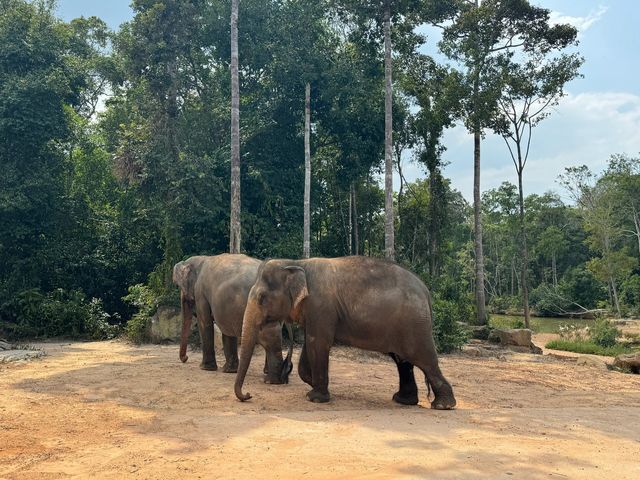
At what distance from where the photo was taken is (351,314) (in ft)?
24.7

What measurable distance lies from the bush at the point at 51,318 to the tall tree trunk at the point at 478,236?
1369 cm

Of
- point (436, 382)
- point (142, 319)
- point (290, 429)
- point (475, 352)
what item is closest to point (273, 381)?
point (436, 382)

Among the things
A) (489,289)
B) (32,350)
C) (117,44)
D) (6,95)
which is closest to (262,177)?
(117,44)

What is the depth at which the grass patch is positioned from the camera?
754 inches

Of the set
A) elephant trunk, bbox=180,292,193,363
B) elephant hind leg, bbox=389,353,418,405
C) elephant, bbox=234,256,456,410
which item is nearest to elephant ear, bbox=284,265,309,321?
elephant, bbox=234,256,456,410

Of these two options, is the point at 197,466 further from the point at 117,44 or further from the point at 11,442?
the point at 117,44

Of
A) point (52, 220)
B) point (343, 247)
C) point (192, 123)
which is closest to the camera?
point (52, 220)

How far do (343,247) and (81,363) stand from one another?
18.1 m

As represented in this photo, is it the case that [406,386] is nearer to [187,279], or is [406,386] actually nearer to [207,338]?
[207,338]

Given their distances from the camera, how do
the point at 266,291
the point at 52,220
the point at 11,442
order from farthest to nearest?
the point at 52,220
the point at 266,291
the point at 11,442

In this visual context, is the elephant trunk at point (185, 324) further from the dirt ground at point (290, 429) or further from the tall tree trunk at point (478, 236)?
the tall tree trunk at point (478, 236)

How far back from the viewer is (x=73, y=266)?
64.3 feet

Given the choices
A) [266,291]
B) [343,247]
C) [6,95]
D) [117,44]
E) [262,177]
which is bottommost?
[266,291]

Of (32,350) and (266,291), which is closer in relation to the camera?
(266,291)
